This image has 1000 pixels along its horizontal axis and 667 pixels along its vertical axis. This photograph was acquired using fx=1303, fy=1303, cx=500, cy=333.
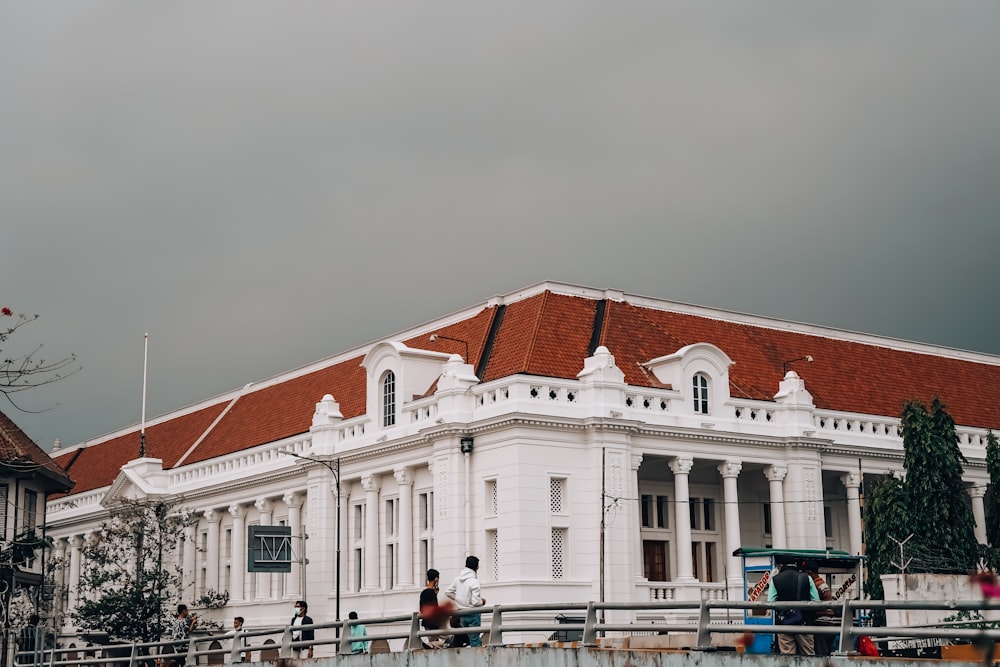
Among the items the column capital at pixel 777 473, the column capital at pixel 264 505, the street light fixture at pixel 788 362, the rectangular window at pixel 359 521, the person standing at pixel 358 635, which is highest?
the street light fixture at pixel 788 362

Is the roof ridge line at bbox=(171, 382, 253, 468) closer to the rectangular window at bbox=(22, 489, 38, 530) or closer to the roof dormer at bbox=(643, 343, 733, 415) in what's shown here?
the rectangular window at bbox=(22, 489, 38, 530)

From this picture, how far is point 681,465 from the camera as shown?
161ft

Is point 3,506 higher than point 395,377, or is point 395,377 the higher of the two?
point 395,377

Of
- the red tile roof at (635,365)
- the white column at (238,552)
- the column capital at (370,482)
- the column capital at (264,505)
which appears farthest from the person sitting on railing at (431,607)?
the white column at (238,552)

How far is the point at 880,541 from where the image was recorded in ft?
159

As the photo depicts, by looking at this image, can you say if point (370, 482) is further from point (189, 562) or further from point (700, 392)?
point (189, 562)

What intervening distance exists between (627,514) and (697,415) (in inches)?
217

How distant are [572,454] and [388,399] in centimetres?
1002

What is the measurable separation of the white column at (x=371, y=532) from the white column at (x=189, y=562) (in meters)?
15.4

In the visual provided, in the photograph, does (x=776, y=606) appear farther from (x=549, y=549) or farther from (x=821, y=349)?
(x=821, y=349)

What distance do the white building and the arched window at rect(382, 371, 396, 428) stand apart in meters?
0.10

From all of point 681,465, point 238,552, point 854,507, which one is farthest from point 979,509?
point 238,552

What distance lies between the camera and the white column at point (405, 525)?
50.3 meters

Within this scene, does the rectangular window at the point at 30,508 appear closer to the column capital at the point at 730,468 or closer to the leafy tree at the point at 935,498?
the column capital at the point at 730,468
